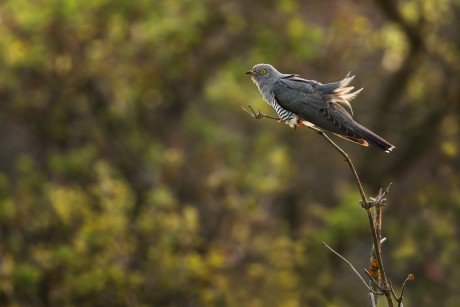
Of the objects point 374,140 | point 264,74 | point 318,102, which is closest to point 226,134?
point 264,74

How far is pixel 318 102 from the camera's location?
5.89 metres

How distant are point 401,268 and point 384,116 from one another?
2.74 meters

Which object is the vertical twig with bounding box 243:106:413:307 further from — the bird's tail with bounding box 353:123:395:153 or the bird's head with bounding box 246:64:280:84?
the bird's head with bounding box 246:64:280:84

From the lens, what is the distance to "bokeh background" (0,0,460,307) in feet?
42.0

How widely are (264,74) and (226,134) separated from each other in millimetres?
8441

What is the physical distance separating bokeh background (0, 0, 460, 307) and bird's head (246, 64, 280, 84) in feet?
18.3

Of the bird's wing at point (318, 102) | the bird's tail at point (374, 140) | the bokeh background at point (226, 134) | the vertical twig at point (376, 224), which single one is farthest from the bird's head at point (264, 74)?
the bokeh background at point (226, 134)

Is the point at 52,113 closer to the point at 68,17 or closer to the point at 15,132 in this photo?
the point at 68,17

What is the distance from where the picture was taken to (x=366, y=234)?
1455 cm

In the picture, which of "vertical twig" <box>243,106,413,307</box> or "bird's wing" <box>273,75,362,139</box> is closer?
"vertical twig" <box>243,106,413,307</box>

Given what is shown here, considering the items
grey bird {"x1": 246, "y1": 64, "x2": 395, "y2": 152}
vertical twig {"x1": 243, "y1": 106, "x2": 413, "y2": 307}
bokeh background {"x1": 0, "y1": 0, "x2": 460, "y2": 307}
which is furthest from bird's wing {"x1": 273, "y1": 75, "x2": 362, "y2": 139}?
bokeh background {"x1": 0, "y1": 0, "x2": 460, "y2": 307}

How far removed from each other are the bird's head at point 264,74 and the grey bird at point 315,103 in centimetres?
8

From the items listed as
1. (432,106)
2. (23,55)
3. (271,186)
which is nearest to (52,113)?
(23,55)

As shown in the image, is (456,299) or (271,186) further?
(271,186)
